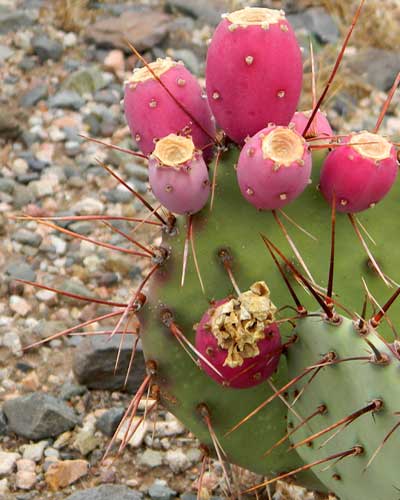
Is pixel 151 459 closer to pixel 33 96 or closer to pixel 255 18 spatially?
pixel 255 18

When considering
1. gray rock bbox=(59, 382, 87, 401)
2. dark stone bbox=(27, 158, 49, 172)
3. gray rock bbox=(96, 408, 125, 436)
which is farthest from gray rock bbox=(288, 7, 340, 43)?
gray rock bbox=(96, 408, 125, 436)

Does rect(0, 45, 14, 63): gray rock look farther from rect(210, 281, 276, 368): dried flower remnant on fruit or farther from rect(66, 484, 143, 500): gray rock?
rect(210, 281, 276, 368): dried flower remnant on fruit

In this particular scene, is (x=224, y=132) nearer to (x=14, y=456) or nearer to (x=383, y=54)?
(x=14, y=456)

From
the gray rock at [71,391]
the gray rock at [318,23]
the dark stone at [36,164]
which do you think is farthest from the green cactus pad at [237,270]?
the gray rock at [318,23]

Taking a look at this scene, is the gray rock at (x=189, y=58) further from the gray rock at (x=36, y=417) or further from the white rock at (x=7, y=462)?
the white rock at (x=7, y=462)

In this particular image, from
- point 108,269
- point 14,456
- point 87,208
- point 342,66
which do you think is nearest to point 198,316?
point 14,456

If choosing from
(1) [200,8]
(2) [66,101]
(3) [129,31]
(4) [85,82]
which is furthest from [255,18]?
(1) [200,8]

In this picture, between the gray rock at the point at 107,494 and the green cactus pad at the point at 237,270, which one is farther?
the gray rock at the point at 107,494
